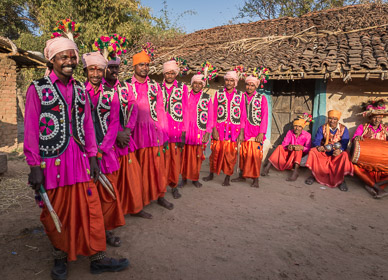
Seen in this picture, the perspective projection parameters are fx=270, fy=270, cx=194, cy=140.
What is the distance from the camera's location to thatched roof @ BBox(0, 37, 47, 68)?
664 centimetres

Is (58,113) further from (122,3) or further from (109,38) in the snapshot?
(122,3)

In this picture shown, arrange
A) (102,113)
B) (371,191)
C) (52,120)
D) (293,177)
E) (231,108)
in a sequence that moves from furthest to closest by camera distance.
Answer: (293,177) → (231,108) → (371,191) → (102,113) → (52,120)

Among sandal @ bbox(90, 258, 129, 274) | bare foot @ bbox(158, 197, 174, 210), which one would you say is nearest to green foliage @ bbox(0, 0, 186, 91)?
bare foot @ bbox(158, 197, 174, 210)

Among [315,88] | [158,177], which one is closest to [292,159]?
[315,88]

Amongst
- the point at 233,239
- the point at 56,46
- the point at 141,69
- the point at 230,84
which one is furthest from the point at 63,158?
the point at 230,84

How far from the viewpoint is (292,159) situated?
6438 millimetres

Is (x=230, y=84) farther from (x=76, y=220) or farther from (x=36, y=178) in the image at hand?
(x=36, y=178)

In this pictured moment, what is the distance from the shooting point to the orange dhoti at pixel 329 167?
18.4 feet

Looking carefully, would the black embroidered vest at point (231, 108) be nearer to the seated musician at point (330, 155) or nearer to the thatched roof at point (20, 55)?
the seated musician at point (330, 155)

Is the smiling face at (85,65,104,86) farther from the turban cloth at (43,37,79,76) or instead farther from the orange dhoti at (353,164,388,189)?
the orange dhoti at (353,164,388,189)

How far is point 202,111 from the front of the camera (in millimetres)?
5059

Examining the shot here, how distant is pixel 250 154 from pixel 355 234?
2368 millimetres

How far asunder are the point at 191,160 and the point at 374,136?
3.89 metres

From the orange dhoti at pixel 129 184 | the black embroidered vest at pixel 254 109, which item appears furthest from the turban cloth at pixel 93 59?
the black embroidered vest at pixel 254 109
